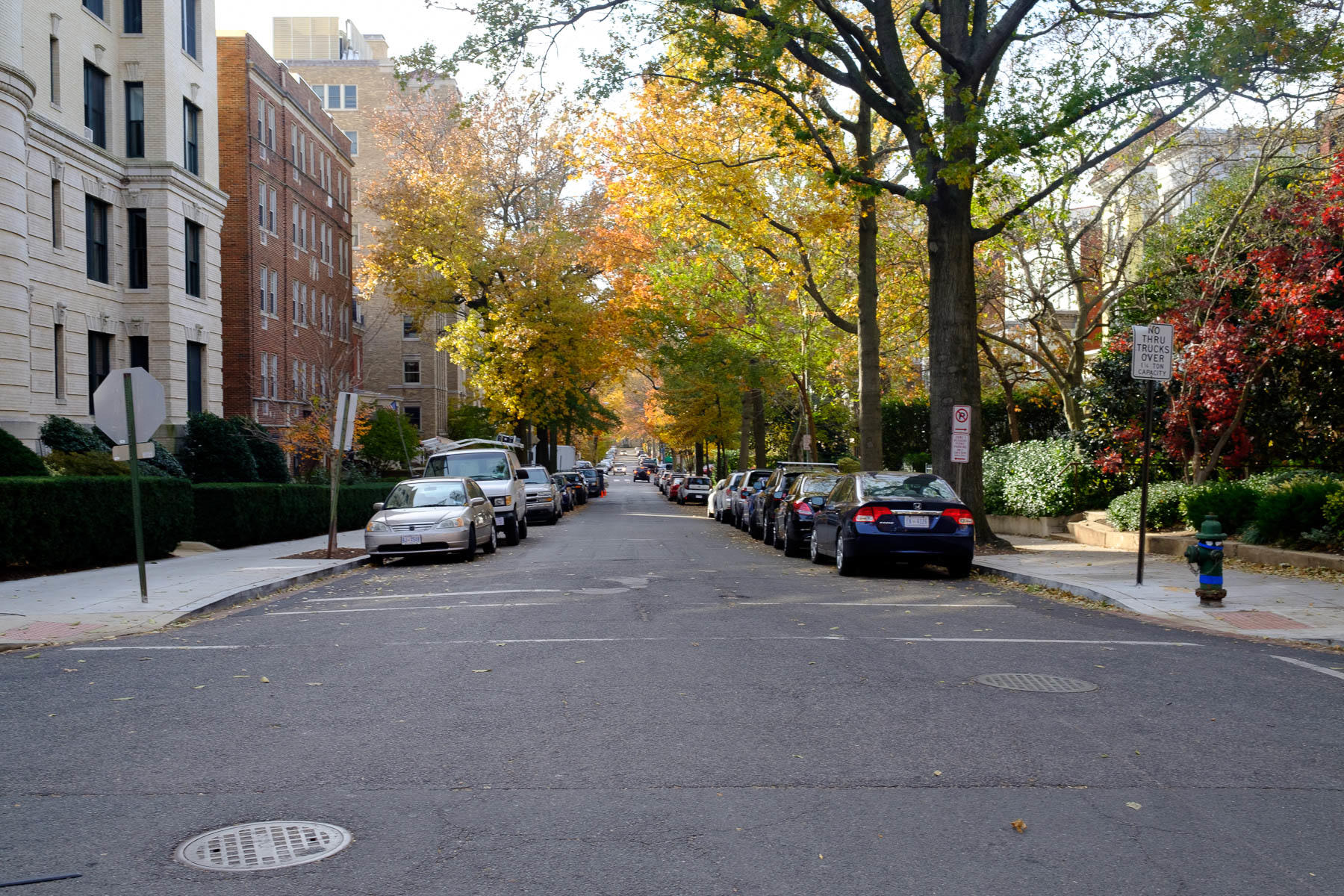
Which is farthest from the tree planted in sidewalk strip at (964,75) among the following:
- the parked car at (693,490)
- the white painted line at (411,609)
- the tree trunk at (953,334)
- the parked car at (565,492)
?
the parked car at (693,490)

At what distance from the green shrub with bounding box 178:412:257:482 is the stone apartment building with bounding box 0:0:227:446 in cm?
49

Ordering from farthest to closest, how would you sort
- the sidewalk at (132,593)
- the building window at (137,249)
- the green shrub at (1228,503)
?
the building window at (137,249) → the green shrub at (1228,503) → the sidewalk at (132,593)

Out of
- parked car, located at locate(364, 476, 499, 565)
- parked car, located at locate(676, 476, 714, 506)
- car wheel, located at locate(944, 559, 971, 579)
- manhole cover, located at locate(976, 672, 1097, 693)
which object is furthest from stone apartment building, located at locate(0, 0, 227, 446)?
parked car, located at locate(676, 476, 714, 506)

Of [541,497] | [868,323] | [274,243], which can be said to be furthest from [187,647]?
[274,243]

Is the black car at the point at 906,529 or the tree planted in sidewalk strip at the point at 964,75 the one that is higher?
the tree planted in sidewalk strip at the point at 964,75

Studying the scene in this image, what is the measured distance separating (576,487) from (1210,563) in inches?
1708

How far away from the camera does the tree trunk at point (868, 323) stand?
25438 millimetres

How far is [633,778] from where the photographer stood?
18.7 feet

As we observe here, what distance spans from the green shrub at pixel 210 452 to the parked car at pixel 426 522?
36.2ft

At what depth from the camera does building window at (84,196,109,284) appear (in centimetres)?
2795

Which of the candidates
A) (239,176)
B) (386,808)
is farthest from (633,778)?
(239,176)

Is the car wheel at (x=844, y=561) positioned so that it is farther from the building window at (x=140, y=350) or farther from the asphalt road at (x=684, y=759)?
the building window at (x=140, y=350)

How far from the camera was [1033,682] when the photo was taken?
8.12 meters

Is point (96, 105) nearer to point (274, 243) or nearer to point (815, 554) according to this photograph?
point (274, 243)
